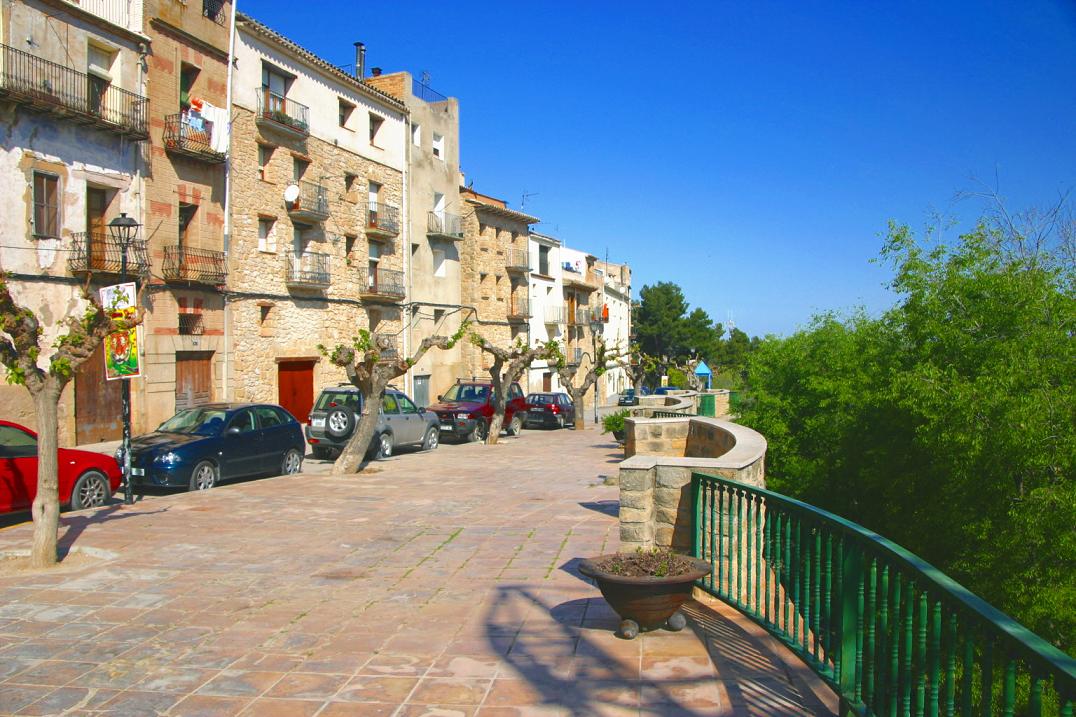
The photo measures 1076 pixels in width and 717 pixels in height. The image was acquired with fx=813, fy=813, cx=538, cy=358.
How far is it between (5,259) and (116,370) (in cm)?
862

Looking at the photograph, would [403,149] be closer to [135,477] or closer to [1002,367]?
[135,477]

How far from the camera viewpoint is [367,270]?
32.7 metres

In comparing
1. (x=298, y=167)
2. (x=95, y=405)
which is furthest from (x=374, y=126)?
(x=95, y=405)

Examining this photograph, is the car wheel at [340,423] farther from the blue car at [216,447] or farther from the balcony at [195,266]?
the balcony at [195,266]

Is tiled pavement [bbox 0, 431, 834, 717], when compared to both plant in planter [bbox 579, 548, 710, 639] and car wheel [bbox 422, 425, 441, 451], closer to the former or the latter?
plant in planter [bbox 579, 548, 710, 639]

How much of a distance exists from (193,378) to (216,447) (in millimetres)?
10487

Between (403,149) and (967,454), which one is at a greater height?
(403,149)

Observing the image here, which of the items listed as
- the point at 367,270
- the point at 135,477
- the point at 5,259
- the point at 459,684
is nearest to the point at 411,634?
the point at 459,684

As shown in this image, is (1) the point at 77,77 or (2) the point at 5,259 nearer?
(2) the point at 5,259

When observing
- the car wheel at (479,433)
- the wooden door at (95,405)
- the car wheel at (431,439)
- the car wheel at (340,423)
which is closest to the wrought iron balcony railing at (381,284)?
the car wheel at (479,433)

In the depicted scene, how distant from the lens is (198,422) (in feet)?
49.1

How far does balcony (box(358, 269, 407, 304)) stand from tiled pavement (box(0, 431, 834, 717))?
2192 cm

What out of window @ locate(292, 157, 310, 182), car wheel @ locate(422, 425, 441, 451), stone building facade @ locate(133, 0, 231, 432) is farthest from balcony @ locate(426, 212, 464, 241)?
car wheel @ locate(422, 425, 441, 451)

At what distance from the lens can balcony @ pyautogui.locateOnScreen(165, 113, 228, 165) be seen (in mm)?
22500
